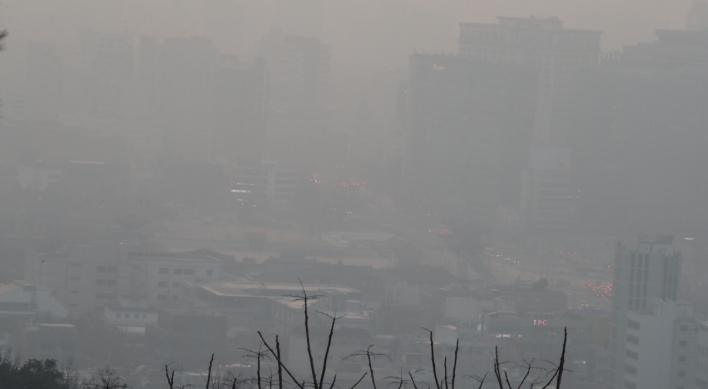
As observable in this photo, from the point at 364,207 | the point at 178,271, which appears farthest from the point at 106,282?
the point at 364,207

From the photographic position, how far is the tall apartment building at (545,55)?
516 inches

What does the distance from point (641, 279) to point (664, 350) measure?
64cm

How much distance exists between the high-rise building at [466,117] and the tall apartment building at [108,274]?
6.77 meters

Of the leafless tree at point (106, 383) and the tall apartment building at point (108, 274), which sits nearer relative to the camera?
the leafless tree at point (106, 383)

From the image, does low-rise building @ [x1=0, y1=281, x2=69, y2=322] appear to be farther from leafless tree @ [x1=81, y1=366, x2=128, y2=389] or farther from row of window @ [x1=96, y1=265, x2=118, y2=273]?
leafless tree @ [x1=81, y1=366, x2=128, y2=389]

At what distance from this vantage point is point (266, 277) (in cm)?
620

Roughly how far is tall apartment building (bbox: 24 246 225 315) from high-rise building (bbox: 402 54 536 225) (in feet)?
22.2

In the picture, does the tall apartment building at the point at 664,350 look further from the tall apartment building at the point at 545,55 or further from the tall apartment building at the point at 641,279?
the tall apartment building at the point at 545,55

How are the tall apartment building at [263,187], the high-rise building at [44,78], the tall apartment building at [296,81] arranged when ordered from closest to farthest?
1. the tall apartment building at [263,187]
2. the high-rise building at [44,78]
3. the tall apartment building at [296,81]

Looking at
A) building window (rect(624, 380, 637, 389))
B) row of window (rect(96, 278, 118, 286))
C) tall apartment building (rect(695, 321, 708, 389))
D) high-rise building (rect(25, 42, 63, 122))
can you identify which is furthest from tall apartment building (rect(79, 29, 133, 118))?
tall apartment building (rect(695, 321, 708, 389))

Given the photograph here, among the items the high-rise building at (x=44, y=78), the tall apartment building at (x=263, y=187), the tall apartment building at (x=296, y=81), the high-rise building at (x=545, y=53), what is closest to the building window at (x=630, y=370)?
the tall apartment building at (x=263, y=187)

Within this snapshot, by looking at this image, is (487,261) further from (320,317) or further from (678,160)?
(678,160)

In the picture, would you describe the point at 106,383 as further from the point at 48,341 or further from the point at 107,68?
the point at 107,68

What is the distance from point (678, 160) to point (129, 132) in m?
6.33
